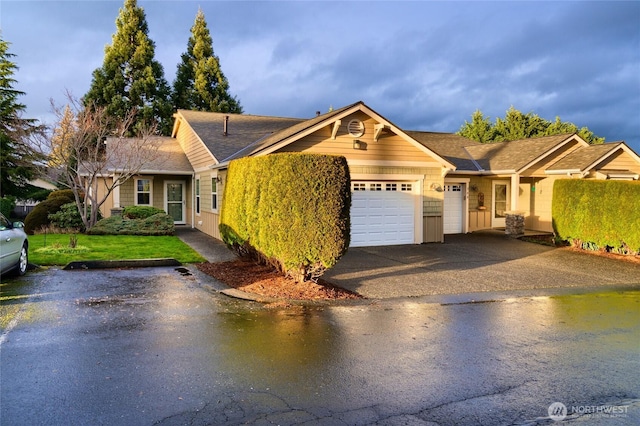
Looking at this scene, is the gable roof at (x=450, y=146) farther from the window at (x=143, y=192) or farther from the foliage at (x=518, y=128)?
the foliage at (x=518, y=128)

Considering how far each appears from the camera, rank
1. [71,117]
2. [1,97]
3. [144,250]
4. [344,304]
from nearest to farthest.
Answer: [344,304] < [144,250] < [71,117] < [1,97]

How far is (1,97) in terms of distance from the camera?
1188 inches

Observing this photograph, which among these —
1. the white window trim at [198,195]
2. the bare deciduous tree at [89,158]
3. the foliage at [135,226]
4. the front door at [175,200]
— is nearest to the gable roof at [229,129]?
the white window trim at [198,195]

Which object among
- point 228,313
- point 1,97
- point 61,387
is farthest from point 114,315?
point 1,97

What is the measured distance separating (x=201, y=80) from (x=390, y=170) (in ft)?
86.0

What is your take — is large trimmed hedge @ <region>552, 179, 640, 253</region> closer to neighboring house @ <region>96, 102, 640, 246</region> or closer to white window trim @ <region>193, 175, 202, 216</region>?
neighboring house @ <region>96, 102, 640, 246</region>

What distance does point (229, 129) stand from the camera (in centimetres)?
2133

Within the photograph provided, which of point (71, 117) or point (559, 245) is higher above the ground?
point (71, 117)

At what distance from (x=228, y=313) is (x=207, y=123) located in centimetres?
1576

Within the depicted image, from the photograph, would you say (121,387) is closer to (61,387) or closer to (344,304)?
(61,387)

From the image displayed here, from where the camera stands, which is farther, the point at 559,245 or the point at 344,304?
the point at 559,245

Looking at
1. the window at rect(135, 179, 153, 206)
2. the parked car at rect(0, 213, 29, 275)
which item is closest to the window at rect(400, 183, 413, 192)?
the parked car at rect(0, 213, 29, 275)

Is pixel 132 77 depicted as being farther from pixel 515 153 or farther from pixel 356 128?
pixel 515 153

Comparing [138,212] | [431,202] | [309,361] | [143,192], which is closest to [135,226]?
[138,212]
